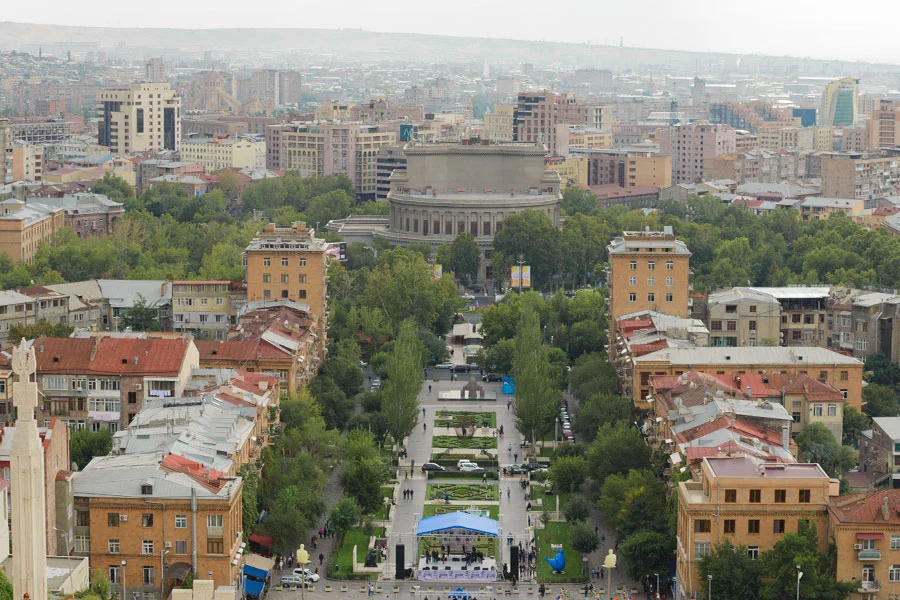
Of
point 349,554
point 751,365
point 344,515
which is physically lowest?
point 349,554

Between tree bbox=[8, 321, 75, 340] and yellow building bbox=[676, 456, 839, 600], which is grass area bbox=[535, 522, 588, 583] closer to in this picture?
yellow building bbox=[676, 456, 839, 600]

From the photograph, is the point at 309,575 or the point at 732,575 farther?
the point at 309,575

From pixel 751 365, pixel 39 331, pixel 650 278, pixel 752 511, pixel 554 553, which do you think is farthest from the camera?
pixel 650 278

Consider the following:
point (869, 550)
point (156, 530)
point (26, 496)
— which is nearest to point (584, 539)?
point (869, 550)

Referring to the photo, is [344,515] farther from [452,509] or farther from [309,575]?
[452,509]

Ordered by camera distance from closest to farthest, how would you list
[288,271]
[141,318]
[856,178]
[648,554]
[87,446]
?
[648,554]
[87,446]
[288,271]
[141,318]
[856,178]

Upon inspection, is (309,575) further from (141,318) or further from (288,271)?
(141,318)

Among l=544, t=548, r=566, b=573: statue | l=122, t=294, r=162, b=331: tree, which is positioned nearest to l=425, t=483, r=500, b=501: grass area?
l=544, t=548, r=566, b=573: statue

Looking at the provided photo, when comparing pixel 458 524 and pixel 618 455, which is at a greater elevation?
pixel 618 455
